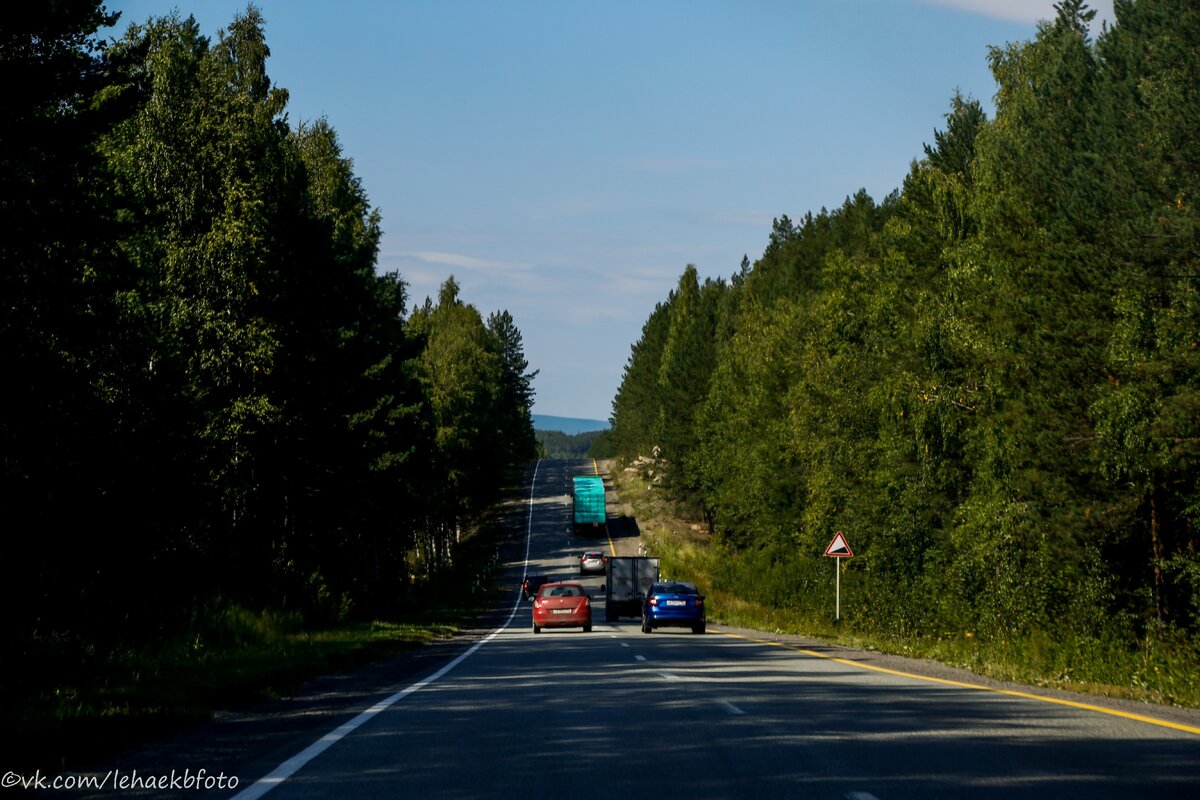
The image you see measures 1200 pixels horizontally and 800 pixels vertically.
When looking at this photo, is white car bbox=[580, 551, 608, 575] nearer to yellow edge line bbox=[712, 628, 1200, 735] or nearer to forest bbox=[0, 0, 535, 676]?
forest bbox=[0, 0, 535, 676]

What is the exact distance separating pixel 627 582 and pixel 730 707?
40.8 m

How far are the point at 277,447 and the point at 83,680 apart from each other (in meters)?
22.0

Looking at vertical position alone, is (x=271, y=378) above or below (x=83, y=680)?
above

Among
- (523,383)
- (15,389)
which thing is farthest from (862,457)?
(523,383)

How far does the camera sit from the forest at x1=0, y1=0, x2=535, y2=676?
20109 millimetres

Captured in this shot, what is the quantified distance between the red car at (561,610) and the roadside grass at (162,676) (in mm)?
5486

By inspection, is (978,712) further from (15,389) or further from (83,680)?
(15,389)

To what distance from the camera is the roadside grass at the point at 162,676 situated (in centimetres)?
1161

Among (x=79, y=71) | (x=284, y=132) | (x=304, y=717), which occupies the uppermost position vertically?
(x=284, y=132)

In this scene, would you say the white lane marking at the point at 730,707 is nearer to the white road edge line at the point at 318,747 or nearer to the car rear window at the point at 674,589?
the white road edge line at the point at 318,747

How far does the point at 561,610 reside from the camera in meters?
40.8

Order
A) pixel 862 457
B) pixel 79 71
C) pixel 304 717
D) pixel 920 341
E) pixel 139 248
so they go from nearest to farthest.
A: pixel 304 717 < pixel 79 71 < pixel 139 248 < pixel 920 341 < pixel 862 457

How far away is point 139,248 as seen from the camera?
3291cm

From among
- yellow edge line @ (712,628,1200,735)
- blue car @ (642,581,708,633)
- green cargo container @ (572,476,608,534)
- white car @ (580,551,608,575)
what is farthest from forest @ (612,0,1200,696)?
green cargo container @ (572,476,608,534)
